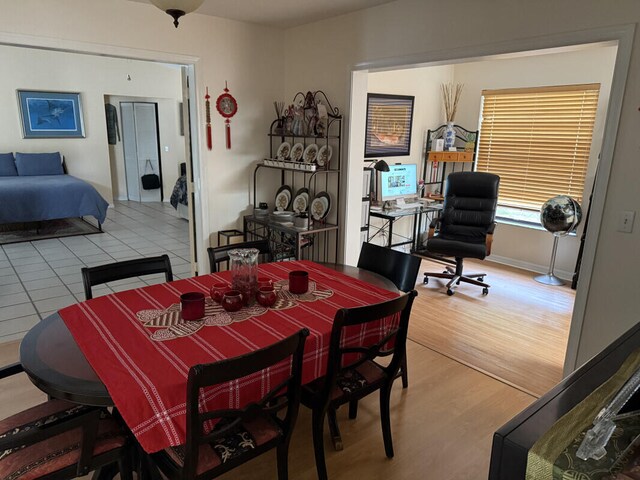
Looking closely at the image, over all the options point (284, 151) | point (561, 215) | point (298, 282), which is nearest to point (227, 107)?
point (284, 151)

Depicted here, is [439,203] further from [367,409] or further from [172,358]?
[172,358]

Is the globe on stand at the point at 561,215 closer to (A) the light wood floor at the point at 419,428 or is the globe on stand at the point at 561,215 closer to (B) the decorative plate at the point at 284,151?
(A) the light wood floor at the point at 419,428

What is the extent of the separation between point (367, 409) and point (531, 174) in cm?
375

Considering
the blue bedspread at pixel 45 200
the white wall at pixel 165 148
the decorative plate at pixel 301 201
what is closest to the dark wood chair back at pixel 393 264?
the decorative plate at pixel 301 201

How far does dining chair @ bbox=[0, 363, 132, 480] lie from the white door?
7.58 m

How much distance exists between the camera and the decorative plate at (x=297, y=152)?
3.99 metres

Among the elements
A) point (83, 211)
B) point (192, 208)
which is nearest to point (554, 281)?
point (192, 208)

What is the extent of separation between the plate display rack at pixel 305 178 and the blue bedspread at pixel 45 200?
10.1 ft

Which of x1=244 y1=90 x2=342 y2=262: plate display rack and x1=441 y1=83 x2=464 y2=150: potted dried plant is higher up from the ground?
x1=441 y1=83 x2=464 y2=150: potted dried plant

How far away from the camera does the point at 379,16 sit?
10.9 ft

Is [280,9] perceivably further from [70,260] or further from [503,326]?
[70,260]

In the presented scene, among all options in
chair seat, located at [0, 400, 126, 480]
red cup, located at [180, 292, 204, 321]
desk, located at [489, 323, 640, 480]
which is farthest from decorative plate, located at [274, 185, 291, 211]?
desk, located at [489, 323, 640, 480]

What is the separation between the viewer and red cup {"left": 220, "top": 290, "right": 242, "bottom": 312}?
1.87 meters

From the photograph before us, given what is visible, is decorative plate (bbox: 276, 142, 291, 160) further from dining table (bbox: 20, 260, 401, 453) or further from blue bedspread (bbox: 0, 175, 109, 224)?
blue bedspread (bbox: 0, 175, 109, 224)
